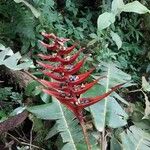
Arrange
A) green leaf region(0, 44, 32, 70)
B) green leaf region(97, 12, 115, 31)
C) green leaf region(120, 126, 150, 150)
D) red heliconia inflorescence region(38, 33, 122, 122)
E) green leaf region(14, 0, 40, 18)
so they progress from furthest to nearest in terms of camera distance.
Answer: green leaf region(97, 12, 115, 31)
green leaf region(14, 0, 40, 18)
green leaf region(120, 126, 150, 150)
green leaf region(0, 44, 32, 70)
red heliconia inflorescence region(38, 33, 122, 122)

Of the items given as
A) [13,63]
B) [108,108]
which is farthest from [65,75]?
[108,108]

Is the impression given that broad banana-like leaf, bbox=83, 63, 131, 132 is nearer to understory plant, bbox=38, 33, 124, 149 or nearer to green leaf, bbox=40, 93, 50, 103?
green leaf, bbox=40, 93, 50, 103

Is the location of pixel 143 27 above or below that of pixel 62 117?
above

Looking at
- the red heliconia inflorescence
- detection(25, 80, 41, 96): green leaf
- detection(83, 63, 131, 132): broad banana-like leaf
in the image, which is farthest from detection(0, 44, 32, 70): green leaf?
the red heliconia inflorescence

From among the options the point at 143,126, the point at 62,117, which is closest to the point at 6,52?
the point at 62,117

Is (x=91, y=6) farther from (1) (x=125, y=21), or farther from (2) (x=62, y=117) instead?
(2) (x=62, y=117)

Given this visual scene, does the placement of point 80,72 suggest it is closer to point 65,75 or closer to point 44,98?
point 44,98

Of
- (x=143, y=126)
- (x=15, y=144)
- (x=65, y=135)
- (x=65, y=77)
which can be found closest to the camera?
(x=65, y=77)

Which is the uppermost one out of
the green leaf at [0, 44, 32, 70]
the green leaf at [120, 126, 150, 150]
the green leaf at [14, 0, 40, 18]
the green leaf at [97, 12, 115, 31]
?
the green leaf at [14, 0, 40, 18]
